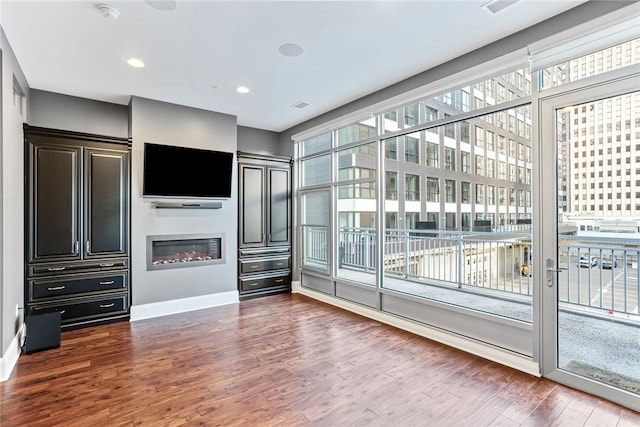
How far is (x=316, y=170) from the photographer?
5660mm

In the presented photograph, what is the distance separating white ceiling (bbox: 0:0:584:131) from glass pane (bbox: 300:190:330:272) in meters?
1.89

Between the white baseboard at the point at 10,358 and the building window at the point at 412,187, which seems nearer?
the white baseboard at the point at 10,358

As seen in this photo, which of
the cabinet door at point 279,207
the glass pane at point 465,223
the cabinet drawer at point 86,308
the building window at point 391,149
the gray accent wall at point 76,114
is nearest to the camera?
the glass pane at point 465,223

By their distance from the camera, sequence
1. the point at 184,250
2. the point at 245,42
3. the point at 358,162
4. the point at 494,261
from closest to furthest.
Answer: the point at 245,42, the point at 494,261, the point at 358,162, the point at 184,250

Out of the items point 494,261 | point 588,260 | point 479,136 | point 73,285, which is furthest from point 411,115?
point 73,285

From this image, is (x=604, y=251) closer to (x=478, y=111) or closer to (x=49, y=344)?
(x=478, y=111)

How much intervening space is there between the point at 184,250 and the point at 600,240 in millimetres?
4954

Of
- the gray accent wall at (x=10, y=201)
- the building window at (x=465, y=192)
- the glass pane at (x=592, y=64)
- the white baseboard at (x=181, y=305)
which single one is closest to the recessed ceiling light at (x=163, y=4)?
the gray accent wall at (x=10, y=201)

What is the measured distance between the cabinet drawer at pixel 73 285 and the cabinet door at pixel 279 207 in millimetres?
2329

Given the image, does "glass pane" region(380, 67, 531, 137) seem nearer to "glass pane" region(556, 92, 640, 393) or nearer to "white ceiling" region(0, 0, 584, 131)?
"white ceiling" region(0, 0, 584, 131)

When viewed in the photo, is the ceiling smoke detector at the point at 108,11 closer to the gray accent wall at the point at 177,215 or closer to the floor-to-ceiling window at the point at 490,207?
the gray accent wall at the point at 177,215

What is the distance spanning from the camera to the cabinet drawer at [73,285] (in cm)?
375

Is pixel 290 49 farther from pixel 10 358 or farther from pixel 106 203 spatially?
pixel 10 358

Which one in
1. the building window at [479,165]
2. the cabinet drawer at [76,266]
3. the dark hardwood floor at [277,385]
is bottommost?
the dark hardwood floor at [277,385]
